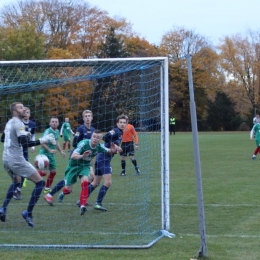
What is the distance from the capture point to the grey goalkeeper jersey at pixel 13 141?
7.46 m

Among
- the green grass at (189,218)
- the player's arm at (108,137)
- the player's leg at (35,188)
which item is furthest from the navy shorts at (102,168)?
the player's leg at (35,188)

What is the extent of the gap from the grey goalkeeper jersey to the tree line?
42294 millimetres

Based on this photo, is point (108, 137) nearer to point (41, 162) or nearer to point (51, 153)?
point (41, 162)

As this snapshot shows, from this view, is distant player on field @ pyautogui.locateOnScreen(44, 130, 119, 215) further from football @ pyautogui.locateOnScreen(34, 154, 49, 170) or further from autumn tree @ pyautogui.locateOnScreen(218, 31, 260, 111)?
autumn tree @ pyautogui.locateOnScreen(218, 31, 260, 111)

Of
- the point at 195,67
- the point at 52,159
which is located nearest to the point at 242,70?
the point at 195,67

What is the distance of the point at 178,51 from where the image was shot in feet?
195

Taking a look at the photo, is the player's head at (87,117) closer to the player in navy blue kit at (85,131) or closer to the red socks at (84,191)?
the player in navy blue kit at (85,131)

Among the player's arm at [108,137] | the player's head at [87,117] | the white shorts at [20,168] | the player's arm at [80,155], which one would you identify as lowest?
the white shorts at [20,168]

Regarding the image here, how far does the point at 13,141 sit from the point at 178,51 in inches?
2092

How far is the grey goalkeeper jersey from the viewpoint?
746 cm

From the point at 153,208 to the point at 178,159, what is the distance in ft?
34.6

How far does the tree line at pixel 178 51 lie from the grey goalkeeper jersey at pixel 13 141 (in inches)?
1665

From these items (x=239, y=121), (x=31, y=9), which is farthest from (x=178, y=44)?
(x=31, y=9)

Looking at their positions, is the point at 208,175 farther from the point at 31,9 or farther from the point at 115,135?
the point at 31,9
